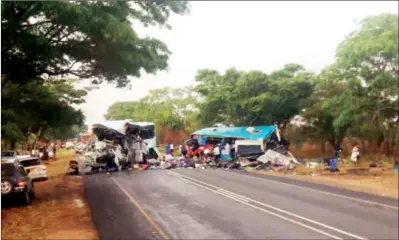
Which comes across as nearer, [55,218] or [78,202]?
[55,218]

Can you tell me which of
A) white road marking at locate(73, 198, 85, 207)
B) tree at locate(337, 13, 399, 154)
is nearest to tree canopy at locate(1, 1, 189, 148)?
white road marking at locate(73, 198, 85, 207)

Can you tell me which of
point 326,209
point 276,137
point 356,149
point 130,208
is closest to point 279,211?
point 326,209

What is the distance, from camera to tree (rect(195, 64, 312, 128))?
21.8 ft

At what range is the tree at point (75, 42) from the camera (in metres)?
6.04

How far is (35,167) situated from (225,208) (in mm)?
9754

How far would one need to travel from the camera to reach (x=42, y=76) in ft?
29.7

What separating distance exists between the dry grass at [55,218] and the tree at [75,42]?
1.45m

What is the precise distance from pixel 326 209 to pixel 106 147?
6.62 metres

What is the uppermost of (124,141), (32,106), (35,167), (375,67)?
(375,67)

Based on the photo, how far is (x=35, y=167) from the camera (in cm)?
1678

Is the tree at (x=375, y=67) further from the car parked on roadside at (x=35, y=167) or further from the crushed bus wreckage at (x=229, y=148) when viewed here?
the car parked on roadside at (x=35, y=167)

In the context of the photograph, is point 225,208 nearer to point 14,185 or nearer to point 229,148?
point 229,148

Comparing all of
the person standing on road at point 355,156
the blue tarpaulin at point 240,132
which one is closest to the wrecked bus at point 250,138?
the blue tarpaulin at point 240,132

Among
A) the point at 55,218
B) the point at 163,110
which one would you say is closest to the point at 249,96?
the point at 163,110
